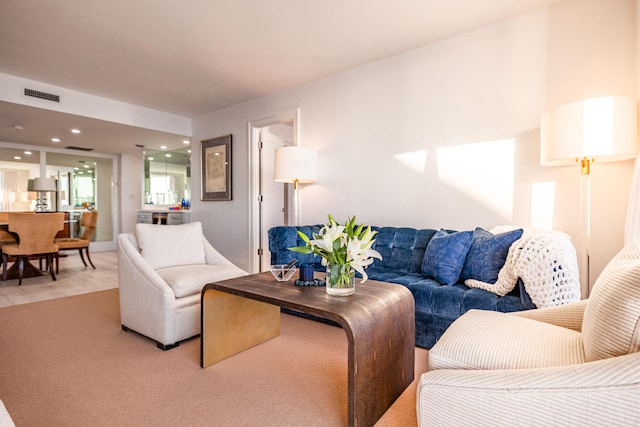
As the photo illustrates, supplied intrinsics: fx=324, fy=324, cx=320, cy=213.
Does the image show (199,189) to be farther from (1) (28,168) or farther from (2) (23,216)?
(1) (28,168)

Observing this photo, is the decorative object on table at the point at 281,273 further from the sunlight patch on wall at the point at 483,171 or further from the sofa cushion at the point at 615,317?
the sunlight patch on wall at the point at 483,171

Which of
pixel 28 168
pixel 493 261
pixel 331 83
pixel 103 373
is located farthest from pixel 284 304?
pixel 28 168

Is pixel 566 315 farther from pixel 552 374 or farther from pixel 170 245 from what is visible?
pixel 170 245

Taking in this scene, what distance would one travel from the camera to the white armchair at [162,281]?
2211 mm

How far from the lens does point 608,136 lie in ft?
6.20

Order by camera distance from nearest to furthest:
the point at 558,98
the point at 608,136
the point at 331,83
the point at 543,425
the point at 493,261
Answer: the point at 543,425, the point at 608,136, the point at 493,261, the point at 558,98, the point at 331,83

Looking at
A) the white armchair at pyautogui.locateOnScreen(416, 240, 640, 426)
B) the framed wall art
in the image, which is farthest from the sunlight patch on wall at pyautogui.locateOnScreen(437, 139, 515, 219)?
the framed wall art

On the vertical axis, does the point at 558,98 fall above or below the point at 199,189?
above

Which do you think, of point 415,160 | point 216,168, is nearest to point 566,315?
point 415,160

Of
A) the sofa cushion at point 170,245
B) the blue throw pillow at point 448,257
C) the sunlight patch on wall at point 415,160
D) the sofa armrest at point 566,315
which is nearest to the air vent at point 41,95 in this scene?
the sofa cushion at point 170,245

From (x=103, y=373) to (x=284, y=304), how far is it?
4.09ft

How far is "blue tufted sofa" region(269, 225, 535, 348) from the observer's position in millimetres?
1986

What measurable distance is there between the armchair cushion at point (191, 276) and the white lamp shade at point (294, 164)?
1258mm

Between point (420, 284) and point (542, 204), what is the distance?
1.23m
